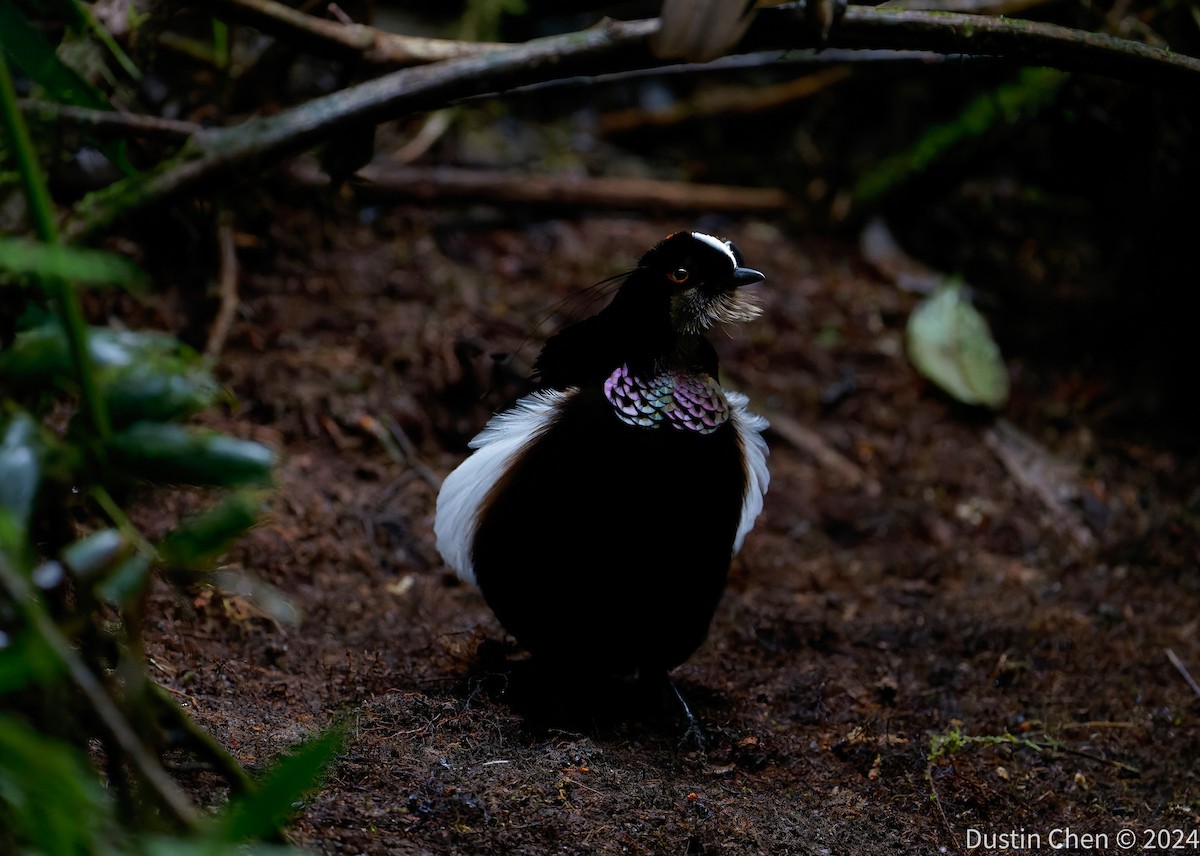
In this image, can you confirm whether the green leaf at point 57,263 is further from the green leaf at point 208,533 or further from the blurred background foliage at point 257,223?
the green leaf at point 208,533

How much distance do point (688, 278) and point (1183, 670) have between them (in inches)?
79.3

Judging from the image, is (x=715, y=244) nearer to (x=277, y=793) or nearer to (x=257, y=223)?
(x=277, y=793)

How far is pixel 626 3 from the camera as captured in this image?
6.04m

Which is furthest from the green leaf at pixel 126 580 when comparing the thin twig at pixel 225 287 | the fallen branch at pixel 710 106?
the fallen branch at pixel 710 106

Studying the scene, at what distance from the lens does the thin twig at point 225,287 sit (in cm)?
369

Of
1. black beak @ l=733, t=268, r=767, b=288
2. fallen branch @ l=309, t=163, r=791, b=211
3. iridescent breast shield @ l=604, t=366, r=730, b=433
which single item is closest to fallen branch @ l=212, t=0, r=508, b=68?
black beak @ l=733, t=268, r=767, b=288

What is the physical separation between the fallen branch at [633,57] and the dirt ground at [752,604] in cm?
85

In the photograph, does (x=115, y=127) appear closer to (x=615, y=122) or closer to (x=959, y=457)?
(x=959, y=457)

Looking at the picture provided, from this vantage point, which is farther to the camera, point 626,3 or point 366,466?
point 626,3

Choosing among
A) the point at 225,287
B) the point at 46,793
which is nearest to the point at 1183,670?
the point at 46,793

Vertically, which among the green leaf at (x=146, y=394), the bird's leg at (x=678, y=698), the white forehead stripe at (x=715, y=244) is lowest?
the bird's leg at (x=678, y=698)

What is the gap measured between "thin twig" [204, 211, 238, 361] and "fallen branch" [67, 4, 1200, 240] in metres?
1.35

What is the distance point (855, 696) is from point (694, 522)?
853 mm

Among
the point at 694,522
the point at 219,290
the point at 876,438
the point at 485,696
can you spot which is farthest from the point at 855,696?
the point at 219,290
